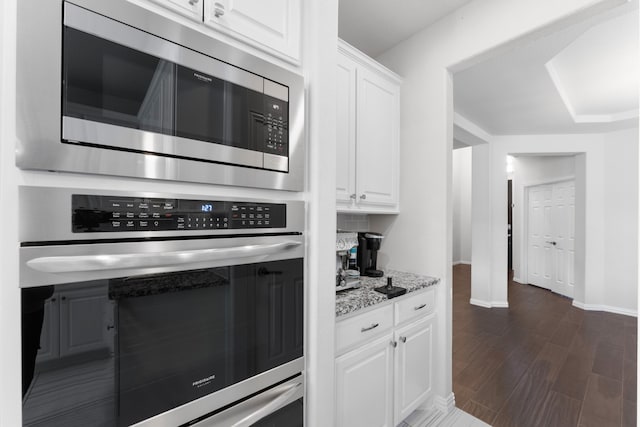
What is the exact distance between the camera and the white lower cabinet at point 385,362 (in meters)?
1.42

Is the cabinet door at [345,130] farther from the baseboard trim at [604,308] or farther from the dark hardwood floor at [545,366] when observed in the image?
the baseboard trim at [604,308]

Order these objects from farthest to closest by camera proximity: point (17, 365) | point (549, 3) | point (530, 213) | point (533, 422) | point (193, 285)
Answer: point (530, 213) < point (533, 422) < point (549, 3) < point (193, 285) < point (17, 365)

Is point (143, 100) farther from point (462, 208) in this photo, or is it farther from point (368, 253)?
point (462, 208)

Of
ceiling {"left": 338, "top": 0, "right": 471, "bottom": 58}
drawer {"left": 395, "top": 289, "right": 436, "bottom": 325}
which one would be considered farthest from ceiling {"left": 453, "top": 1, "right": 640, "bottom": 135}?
drawer {"left": 395, "top": 289, "right": 436, "bottom": 325}

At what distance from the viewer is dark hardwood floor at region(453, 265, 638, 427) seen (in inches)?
82.0

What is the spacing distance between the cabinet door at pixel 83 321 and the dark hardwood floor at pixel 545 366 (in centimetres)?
237

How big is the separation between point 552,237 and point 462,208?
3.41 meters

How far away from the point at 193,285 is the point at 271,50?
2.84 ft

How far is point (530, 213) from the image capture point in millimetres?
5984

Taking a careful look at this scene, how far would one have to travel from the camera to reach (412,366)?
5.99 feet

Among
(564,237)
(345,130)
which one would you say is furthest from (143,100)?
(564,237)

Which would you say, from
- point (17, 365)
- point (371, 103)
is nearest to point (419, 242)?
point (371, 103)

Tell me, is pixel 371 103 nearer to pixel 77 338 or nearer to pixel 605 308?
pixel 77 338

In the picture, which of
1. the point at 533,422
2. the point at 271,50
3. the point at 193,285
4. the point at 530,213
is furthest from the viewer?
the point at 530,213
